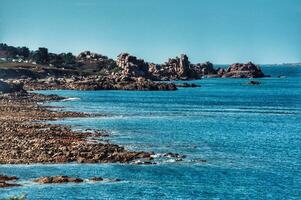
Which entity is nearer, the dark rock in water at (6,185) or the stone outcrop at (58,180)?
the dark rock in water at (6,185)

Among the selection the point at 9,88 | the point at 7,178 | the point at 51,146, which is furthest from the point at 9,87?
the point at 7,178

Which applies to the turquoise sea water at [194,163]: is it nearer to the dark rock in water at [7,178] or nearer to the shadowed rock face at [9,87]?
the dark rock in water at [7,178]

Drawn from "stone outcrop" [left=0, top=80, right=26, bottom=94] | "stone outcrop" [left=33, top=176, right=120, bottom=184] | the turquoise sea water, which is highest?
"stone outcrop" [left=0, top=80, right=26, bottom=94]

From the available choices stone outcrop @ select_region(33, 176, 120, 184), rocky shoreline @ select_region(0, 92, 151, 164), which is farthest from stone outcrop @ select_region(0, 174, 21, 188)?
rocky shoreline @ select_region(0, 92, 151, 164)

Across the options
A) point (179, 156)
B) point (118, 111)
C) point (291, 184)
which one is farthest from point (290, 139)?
point (118, 111)

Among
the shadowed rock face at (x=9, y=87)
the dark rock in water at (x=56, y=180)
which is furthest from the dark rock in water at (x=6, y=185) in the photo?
the shadowed rock face at (x=9, y=87)

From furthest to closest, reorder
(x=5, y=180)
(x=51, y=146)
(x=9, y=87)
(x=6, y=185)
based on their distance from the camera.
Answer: (x=9, y=87), (x=51, y=146), (x=5, y=180), (x=6, y=185)

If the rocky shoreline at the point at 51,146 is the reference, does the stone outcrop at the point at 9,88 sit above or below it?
above

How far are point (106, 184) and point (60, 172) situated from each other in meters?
5.98

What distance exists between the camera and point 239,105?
161 meters

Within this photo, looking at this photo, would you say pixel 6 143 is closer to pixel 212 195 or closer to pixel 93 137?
pixel 93 137

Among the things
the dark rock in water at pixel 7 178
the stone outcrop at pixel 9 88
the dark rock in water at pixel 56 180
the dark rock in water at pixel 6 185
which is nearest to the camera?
the dark rock in water at pixel 6 185

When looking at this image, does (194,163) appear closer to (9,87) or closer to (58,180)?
(58,180)

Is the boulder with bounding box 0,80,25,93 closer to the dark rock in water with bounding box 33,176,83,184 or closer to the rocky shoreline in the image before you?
the rocky shoreline
